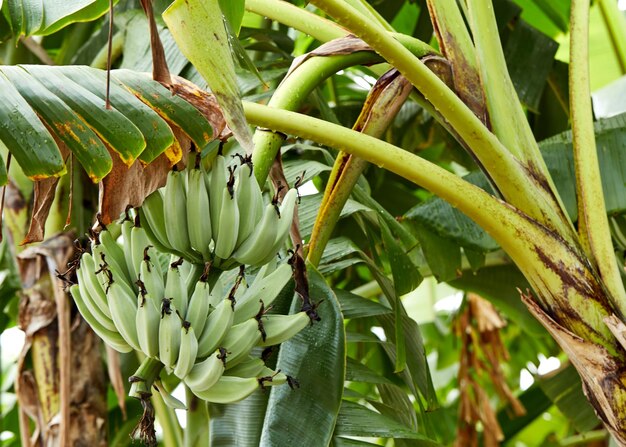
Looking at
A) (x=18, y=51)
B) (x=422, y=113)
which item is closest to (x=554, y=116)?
(x=422, y=113)

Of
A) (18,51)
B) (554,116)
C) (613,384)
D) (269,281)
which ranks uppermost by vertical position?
(18,51)

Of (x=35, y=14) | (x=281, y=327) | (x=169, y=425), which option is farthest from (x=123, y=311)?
(x=169, y=425)

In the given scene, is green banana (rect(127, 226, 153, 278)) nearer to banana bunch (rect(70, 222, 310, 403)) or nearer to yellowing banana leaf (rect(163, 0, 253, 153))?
banana bunch (rect(70, 222, 310, 403))

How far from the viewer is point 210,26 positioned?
24.3 inches

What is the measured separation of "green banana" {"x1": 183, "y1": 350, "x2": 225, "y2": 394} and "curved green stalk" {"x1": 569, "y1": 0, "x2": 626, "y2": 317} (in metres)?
0.45

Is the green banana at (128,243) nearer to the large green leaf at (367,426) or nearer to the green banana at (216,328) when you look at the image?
the green banana at (216,328)

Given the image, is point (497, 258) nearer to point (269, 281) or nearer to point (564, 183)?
point (564, 183)

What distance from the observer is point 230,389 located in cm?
66

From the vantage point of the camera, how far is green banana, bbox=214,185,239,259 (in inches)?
26.5

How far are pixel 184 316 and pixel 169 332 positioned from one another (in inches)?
1.1

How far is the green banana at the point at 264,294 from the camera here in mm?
703

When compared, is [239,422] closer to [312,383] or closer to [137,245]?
[312,383]

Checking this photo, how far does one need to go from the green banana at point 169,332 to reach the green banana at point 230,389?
47 millimetres

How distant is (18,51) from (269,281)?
2.99 feet
